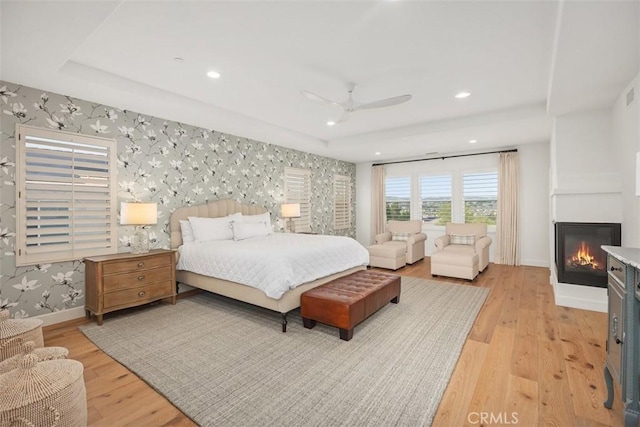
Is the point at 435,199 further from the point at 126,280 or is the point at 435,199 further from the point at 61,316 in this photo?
the point at 61,316

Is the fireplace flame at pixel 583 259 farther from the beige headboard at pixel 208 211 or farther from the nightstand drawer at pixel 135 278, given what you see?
the nightstand drawer at pixel 135 278

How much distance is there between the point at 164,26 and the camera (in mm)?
2322

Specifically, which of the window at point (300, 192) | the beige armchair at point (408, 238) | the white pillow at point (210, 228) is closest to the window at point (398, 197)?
the beige armchair at point (408, 238)

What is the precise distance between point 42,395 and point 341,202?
705 centimetres

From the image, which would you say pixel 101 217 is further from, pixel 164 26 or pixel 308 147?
pixel 308 147

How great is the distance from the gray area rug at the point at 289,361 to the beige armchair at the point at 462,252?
123 centimetres

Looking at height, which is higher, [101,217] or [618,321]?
[101,217]

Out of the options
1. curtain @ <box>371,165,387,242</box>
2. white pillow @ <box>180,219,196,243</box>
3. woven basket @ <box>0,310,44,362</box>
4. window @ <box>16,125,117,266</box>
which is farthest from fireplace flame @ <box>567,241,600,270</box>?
window @ <box>16,125,117,266</box>

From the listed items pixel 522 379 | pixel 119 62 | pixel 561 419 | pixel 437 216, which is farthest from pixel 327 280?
pixel 437 216

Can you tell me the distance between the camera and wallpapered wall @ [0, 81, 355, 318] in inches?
120

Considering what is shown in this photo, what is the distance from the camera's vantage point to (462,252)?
17.8 feet

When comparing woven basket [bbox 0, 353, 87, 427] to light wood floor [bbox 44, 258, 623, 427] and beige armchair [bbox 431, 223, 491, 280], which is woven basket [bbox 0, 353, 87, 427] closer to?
light wood floor [bbox 44, 258, 623, 427]

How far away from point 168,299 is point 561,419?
4305mm

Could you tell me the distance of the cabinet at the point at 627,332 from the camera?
60.1 inches
